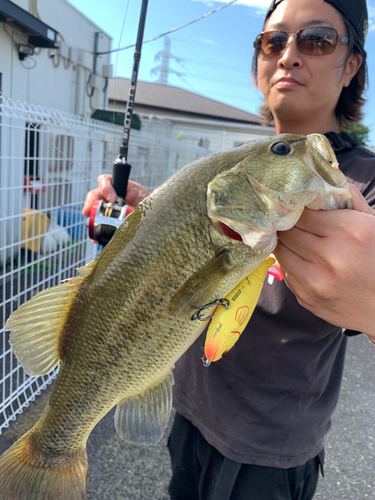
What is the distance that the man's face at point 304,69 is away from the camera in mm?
1580

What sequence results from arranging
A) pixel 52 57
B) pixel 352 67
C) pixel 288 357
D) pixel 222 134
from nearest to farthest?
pixel 288 357 < pixel 352 67 < pixel 52 57 < pixel 222 134

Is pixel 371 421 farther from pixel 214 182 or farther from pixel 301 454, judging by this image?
pixel 214 182

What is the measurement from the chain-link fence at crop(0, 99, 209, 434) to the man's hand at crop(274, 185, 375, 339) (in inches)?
40.8

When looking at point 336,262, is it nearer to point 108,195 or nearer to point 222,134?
point 108,195

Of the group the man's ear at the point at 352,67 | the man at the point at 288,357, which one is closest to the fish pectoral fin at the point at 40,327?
the man at the point at 288,357

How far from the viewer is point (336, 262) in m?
0.98

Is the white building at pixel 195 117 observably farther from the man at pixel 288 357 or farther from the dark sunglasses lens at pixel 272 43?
the man at pixel 288 357

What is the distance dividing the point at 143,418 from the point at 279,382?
0.61 metres

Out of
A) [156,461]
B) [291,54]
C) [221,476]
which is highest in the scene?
[291,54]

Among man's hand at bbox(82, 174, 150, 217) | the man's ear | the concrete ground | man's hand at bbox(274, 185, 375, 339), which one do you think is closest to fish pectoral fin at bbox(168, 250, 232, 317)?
man's hand at bbox(274, 185, 375, 339)

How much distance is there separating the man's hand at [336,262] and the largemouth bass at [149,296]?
57 millimetres

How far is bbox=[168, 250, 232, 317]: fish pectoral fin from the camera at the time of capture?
45.9 inches

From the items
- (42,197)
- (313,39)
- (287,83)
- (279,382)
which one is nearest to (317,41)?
(313,39)

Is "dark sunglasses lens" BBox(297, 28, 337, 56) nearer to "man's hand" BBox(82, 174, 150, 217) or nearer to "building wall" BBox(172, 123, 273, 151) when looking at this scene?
"man's hand" BBox(82, 174, 150, 217)
